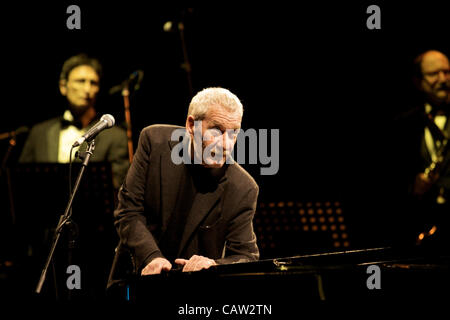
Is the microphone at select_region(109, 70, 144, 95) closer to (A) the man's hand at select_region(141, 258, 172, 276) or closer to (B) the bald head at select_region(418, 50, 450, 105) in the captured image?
(B) the bald head at select_region(418, 50, 450, 105)

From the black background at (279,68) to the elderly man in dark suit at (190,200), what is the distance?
7.48 ft

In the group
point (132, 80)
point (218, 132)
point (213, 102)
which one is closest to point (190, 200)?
point (218, 132)

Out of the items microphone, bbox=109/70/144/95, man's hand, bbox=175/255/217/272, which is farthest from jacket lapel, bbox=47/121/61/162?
man's hand, bbox=175/255/217/272

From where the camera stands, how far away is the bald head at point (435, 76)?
5027 millimetres

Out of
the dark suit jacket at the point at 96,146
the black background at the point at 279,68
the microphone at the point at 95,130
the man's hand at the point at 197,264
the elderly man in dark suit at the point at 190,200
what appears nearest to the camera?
the man's hand at the point at 197,264

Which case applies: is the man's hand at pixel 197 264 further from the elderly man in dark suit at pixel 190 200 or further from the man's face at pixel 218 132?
the man's face at pixel 218 132

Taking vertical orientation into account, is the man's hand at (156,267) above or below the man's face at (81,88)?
below

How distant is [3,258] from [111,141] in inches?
51.3

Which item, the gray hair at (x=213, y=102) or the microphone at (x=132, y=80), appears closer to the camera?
the gray hair at (x=213, y=102)

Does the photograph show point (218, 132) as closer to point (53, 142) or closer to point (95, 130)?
point (95, 130)

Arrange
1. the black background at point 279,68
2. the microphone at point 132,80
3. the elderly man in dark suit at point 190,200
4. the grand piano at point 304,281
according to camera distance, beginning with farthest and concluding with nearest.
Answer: the black background at point 279,68 → the microphone at point 132,80 → the elderly man in dark suit at point 190,200 → the grand piano at point 304,281

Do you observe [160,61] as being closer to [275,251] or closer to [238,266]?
[275,251]

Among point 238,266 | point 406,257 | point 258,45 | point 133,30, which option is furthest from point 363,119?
point 238,266

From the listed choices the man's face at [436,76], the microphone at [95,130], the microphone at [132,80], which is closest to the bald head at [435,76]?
the man's face at [436,76]
